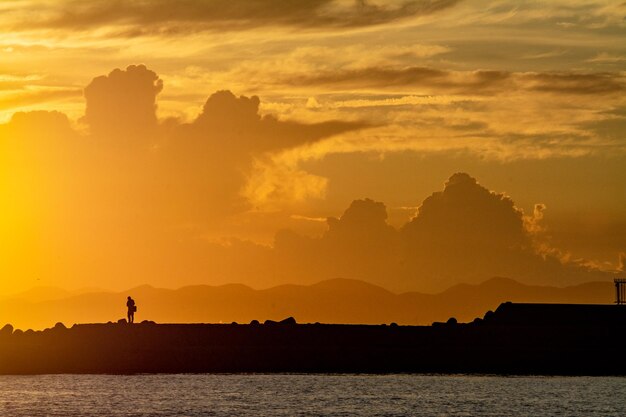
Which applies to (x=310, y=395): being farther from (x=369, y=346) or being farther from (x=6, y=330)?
(x=6, y=330)

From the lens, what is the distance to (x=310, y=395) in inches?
4136

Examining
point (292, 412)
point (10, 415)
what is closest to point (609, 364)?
point (292, 412)

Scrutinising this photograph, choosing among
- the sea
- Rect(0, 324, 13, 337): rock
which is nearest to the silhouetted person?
the sea

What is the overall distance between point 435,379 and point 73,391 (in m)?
28.5

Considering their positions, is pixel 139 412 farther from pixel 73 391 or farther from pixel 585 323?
pixel 585 323

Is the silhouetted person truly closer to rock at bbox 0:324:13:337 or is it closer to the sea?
the sea

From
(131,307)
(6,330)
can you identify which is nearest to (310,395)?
(131,307)

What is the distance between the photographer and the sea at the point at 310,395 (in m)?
95.4

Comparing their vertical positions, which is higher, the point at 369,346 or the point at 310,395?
the point at 369,346

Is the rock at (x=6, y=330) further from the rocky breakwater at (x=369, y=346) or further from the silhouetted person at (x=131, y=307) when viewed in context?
the silhouetted person at (x=131, y=307)

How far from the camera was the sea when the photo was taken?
95438 millimetres

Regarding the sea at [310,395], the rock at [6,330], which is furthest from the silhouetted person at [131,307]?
the rock at [6,330]

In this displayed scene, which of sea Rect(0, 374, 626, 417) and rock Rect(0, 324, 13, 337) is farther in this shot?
rock Rect(0, 324, 13, 337)

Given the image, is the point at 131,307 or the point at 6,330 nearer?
the point at 131,307
